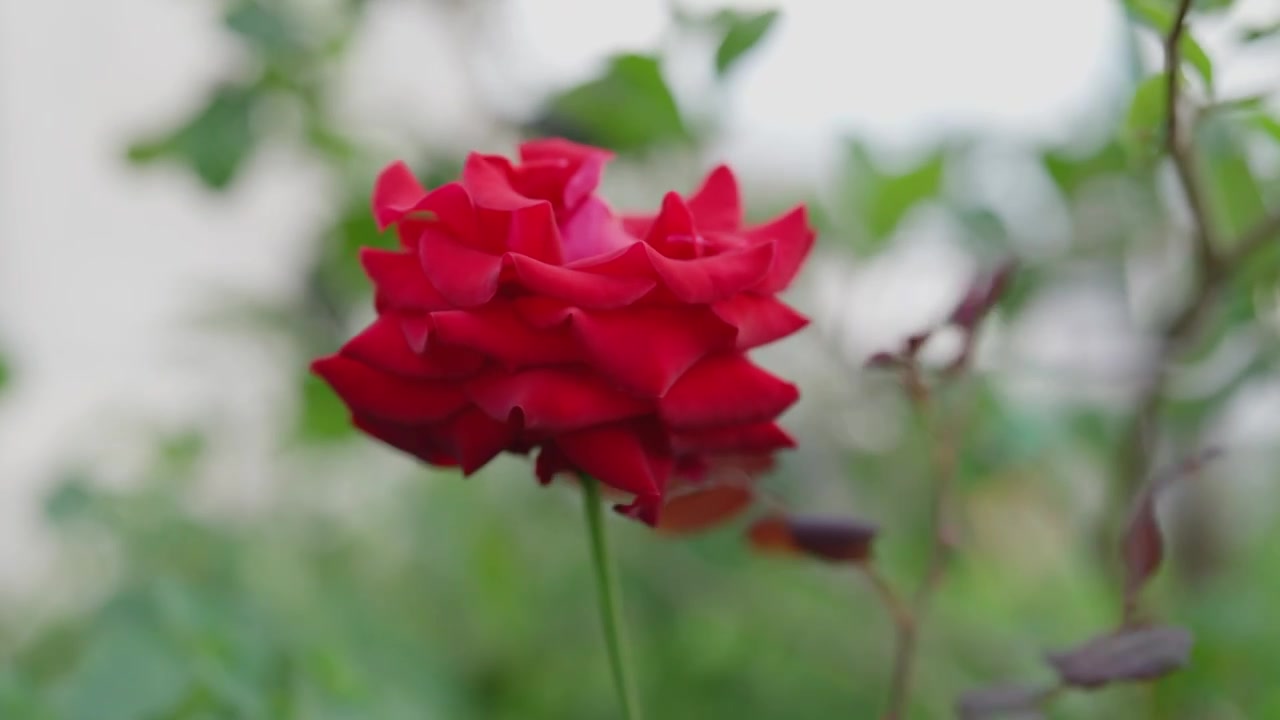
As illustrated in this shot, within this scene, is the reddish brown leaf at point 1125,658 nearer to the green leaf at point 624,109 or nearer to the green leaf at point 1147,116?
the green leaf at point 1147,116

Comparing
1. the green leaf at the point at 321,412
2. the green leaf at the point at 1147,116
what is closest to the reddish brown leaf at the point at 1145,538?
the green leaf at the point at 1147,116

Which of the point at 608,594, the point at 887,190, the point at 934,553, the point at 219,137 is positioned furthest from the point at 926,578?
the point at 219,137

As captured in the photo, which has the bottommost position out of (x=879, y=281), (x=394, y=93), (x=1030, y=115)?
(x=879, y=281)

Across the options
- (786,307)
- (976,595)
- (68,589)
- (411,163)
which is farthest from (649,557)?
(786,307)

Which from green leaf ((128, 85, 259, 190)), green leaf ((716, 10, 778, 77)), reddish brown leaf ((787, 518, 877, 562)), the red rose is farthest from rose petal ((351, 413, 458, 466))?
green leaf ((128, 85, 259, 190))

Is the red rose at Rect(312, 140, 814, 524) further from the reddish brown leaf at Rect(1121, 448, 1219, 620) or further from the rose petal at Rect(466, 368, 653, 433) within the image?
the reddish brown leaf at Rect(1121, 448, 1219, 620)

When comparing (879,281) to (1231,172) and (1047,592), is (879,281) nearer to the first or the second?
(1231,172)
